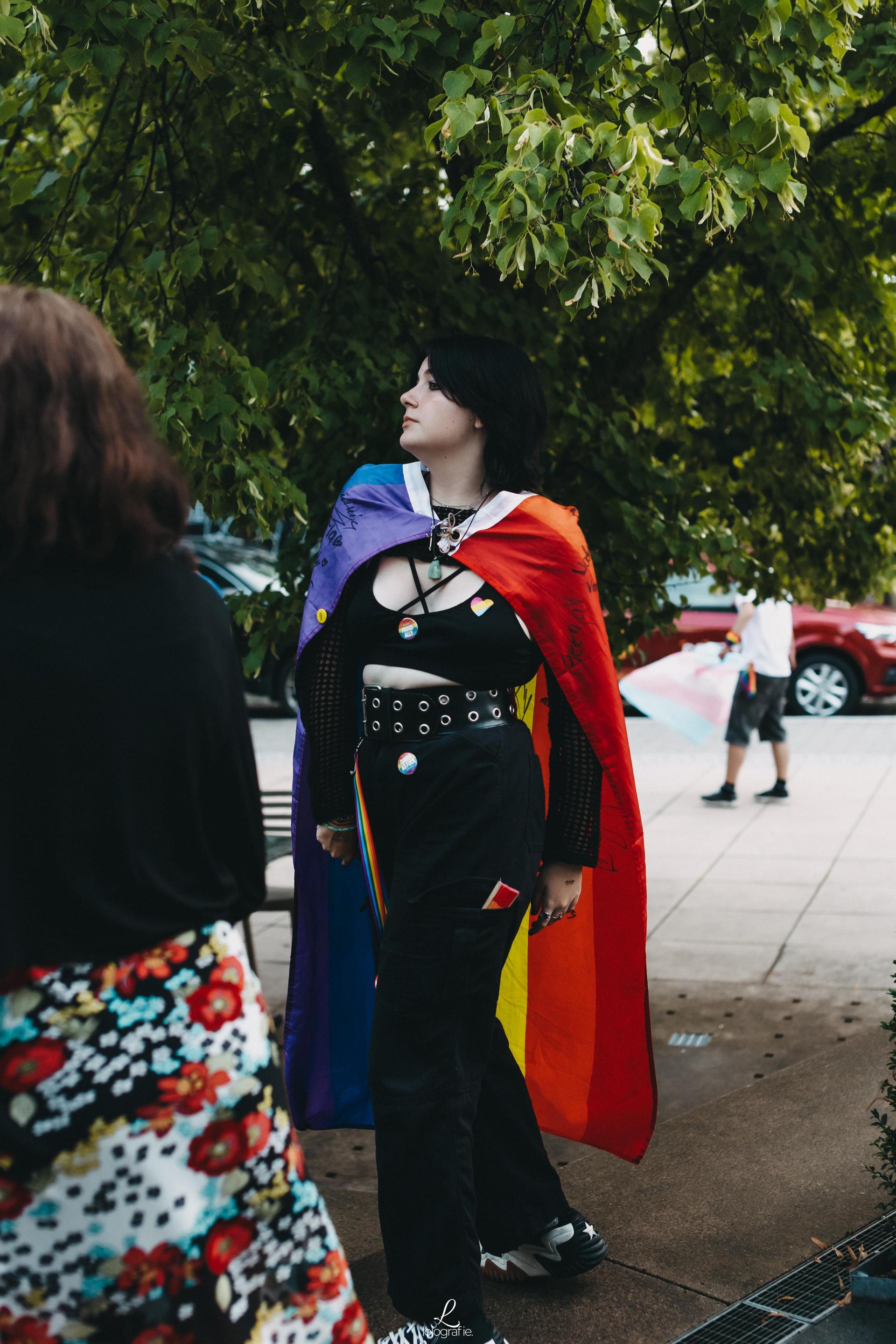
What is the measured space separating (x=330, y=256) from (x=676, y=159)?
62.9 inches

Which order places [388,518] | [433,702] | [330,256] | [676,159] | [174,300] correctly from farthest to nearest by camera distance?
1. [330,256]
2. [174,300]
3. [676,159]
4. [388,518]
5. [433,702]

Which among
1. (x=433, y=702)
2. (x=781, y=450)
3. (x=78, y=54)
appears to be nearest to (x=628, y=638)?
(x=781, y=450)

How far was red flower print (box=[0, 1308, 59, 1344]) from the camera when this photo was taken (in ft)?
5.34

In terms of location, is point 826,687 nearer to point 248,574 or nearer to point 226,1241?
point 248,574

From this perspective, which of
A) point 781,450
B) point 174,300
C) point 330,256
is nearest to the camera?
point 174,300

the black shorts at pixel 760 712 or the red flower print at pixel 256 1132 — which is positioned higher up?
the red flower print at pixel 256 1132

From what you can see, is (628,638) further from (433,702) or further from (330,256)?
(433,702)

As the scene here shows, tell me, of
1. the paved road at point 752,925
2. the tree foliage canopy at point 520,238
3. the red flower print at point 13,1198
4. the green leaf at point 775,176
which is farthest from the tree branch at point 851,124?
the red flower print at point 13,1198

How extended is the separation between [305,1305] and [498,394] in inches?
69.0

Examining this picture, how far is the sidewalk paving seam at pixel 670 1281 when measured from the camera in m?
2.96

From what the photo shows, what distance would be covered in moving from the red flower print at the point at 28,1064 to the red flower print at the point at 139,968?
89 mm

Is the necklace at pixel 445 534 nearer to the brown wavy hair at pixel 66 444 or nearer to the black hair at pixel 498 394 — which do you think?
the black hair at pixel 498 394

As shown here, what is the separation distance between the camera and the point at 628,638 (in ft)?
14.8

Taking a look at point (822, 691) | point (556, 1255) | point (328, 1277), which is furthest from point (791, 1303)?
point (822, 691)
